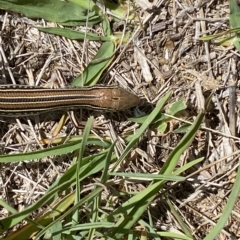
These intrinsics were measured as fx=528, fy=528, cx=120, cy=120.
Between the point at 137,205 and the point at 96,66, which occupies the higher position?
the point at 96,66

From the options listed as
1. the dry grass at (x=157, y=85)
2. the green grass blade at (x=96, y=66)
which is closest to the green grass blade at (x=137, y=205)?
the dry grass at (x=157, y=85)

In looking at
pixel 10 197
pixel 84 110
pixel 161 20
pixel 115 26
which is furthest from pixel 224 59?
pixel 10 197

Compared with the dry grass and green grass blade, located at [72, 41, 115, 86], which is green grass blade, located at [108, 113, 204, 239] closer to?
the dry grass

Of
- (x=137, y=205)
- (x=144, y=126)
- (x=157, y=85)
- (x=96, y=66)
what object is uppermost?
(x=96, y=66)

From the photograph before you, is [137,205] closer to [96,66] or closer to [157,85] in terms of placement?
[157,85]

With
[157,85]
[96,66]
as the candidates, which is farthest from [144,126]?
[96,66]

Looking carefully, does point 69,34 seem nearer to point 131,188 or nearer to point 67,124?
point 67,124

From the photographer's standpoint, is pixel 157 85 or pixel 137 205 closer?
pixel 137 205

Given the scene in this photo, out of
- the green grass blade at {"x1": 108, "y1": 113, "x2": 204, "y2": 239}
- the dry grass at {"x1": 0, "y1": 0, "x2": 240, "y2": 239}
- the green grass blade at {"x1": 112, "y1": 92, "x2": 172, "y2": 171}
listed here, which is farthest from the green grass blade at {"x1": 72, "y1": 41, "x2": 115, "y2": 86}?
the green grass blade at {"x1": 108, "y1": 113, "x2": 204, "y2": 239}
